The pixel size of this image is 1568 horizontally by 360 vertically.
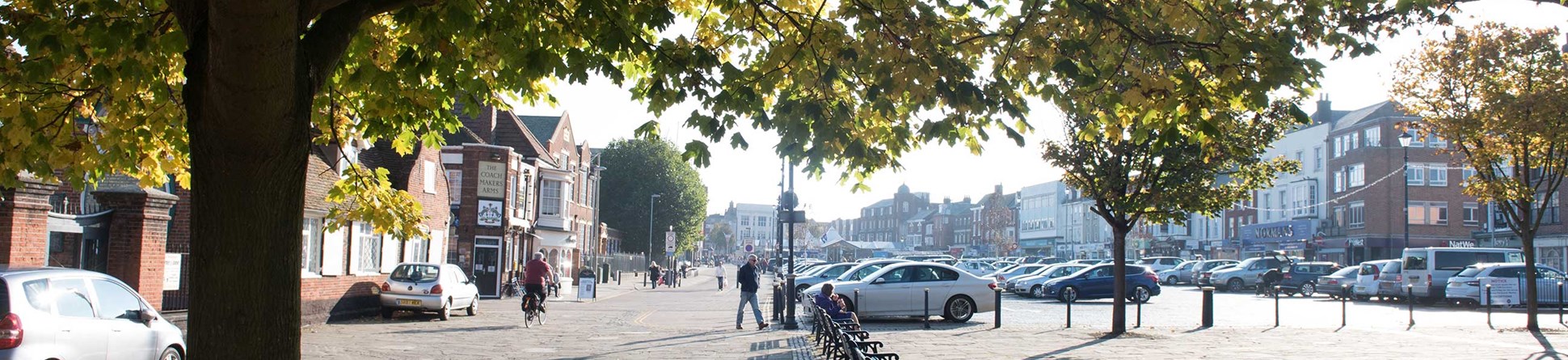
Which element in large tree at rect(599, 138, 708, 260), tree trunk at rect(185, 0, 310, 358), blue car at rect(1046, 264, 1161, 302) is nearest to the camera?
tree trunk at rect(185, 0, 310, 358)

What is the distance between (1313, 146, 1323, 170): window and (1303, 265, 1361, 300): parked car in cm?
3267

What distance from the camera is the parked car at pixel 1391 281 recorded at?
32.7m

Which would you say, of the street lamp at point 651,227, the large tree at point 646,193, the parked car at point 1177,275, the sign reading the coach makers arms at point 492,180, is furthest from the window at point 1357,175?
the sign reading the coach makers arms at point 492,180

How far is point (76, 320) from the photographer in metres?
9.35

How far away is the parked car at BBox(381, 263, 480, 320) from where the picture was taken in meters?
23.4

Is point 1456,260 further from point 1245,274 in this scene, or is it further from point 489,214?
point 489,214

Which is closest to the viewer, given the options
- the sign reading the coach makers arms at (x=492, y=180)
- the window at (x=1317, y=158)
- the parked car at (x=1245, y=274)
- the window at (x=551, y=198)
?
the sign reading the coach makers arms at (x=492, y=180)

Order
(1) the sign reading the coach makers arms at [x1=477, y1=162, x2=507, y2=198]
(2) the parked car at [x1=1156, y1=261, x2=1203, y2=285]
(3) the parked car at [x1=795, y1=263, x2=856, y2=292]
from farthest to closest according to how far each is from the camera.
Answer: (2) the parked car at [x1=1156, y1=261, x2=1203, y2=285] < (1) the sign reading the coach makers arms at [x1=477, y1=162, x2=507, y2=198] < (3) the parked car at [x1=795, y1=263, x2=856, y2=292]

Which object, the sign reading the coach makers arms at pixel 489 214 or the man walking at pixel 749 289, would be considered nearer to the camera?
the man walking at pixel 749 289

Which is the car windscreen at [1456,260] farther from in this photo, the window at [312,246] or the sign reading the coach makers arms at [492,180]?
the window at [312,246]

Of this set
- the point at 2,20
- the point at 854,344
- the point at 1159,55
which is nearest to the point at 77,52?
the point at 2,20

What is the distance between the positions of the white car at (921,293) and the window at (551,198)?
27.9 m

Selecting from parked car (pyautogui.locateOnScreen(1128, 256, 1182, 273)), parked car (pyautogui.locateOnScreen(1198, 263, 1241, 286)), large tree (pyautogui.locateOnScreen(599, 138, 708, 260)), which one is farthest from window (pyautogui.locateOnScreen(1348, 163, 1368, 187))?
large tree (pyautogui.locateOnScreen(599, 138, 708, 260))

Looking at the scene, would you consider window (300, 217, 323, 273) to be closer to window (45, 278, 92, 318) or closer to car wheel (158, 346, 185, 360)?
car wheel (158, 346, 185, 360)
